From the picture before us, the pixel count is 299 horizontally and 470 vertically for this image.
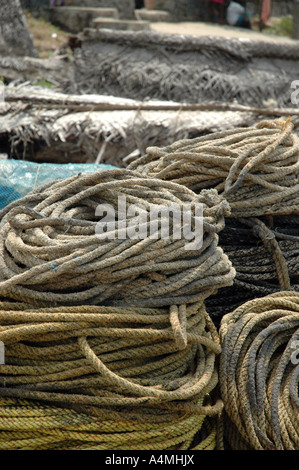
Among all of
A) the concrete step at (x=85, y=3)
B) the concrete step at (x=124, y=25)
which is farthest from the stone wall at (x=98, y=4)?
the concrete step at (x=124, y=25)

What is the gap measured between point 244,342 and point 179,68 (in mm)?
5505

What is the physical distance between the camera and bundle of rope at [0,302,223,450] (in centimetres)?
170

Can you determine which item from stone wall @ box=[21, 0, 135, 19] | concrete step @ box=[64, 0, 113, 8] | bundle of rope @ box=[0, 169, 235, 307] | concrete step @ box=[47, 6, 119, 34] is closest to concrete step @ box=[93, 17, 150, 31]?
concrete step @ box=[47, 6, 119, 34]

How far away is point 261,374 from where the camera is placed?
195cm

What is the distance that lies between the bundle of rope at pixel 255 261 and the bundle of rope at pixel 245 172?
101 millimetres

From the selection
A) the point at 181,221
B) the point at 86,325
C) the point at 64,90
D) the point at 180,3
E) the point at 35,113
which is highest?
the point at 180,3

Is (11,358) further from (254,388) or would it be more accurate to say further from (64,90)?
(64,90)

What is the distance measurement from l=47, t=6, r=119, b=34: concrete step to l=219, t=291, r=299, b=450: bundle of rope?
35.9 ft

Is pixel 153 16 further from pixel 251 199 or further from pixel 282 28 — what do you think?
pixel 251 199

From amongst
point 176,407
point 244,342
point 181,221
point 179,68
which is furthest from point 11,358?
point 179,68

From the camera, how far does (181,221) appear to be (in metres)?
1.90

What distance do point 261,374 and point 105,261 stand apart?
0.72 metres

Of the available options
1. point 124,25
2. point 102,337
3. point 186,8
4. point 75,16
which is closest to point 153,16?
point 186,8
